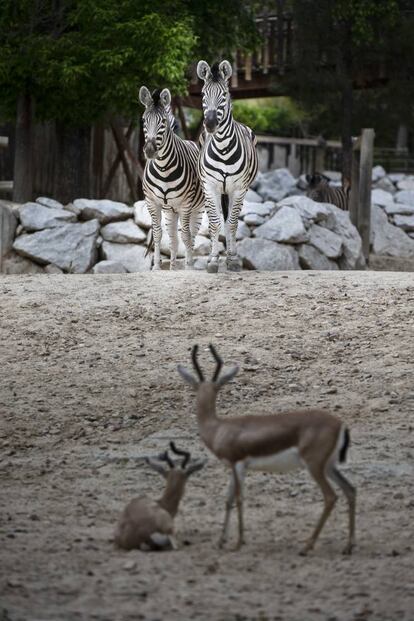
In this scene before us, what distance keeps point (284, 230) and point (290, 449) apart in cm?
1104

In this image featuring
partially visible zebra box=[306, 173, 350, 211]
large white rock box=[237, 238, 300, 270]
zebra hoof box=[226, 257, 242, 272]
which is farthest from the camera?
partially visible zebra box=[306, 173, 350, 211]

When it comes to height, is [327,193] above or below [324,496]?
above

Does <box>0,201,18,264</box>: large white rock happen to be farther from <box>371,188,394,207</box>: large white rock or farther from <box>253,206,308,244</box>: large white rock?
<box>371,188,394,207</box>: large white rock

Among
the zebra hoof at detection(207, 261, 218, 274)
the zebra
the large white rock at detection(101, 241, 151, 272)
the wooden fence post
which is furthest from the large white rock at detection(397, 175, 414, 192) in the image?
the zebra hoof at detection(207, 261, 218, 274)

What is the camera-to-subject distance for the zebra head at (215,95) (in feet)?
43.3

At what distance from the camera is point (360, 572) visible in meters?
5.55

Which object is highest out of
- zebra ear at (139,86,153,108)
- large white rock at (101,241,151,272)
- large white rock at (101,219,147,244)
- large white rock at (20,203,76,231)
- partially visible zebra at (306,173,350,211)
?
zebra ear at (139,86,153,108)

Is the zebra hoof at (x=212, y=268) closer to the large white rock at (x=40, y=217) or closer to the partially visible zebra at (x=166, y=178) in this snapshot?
the partially visible zebra at (x=166, y=178)

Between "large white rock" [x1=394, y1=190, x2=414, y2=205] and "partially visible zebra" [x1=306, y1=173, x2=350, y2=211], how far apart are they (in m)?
2.50

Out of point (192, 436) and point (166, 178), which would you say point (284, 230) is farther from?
point (192, 436)

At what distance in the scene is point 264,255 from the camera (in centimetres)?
1623

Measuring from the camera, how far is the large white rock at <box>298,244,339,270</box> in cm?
1675

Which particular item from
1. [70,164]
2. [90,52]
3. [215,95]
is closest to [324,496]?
[215,95]

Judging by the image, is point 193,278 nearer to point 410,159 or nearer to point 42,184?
point 42,184
